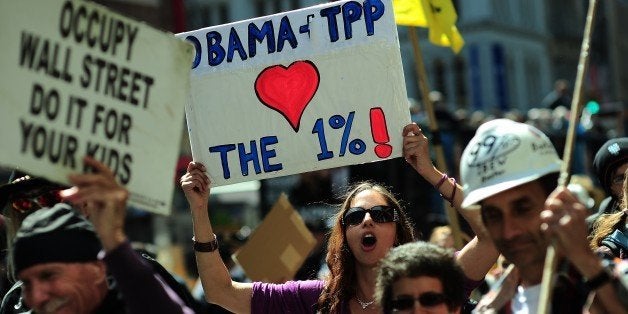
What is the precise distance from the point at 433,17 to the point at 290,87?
4.66 feet

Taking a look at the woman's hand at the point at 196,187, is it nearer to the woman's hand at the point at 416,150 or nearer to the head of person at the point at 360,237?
the head of person at the point at 360,237

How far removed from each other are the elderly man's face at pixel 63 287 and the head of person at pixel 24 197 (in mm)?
1535

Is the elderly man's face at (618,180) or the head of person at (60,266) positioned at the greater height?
the head of person at (60,266)

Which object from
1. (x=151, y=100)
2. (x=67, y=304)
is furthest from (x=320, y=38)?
(x=67, y=304)

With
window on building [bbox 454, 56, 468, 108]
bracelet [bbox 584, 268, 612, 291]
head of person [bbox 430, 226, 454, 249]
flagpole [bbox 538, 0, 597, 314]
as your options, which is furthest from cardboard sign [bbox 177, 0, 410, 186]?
window on building [bbox 454, 56, 468, 108]

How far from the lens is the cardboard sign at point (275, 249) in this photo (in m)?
7.04

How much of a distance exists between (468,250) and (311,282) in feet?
2.24

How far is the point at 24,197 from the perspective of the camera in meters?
5.25

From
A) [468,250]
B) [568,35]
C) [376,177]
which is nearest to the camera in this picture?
[468,250]

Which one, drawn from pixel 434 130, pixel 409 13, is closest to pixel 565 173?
pixel 434 130

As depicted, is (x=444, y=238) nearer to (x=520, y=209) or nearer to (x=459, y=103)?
(x=520, y=209)

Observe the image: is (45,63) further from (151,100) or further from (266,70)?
(266,70)

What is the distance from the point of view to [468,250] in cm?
502

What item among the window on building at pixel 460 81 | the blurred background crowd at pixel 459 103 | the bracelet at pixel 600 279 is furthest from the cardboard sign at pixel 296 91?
the window on building at pixel 460 81
